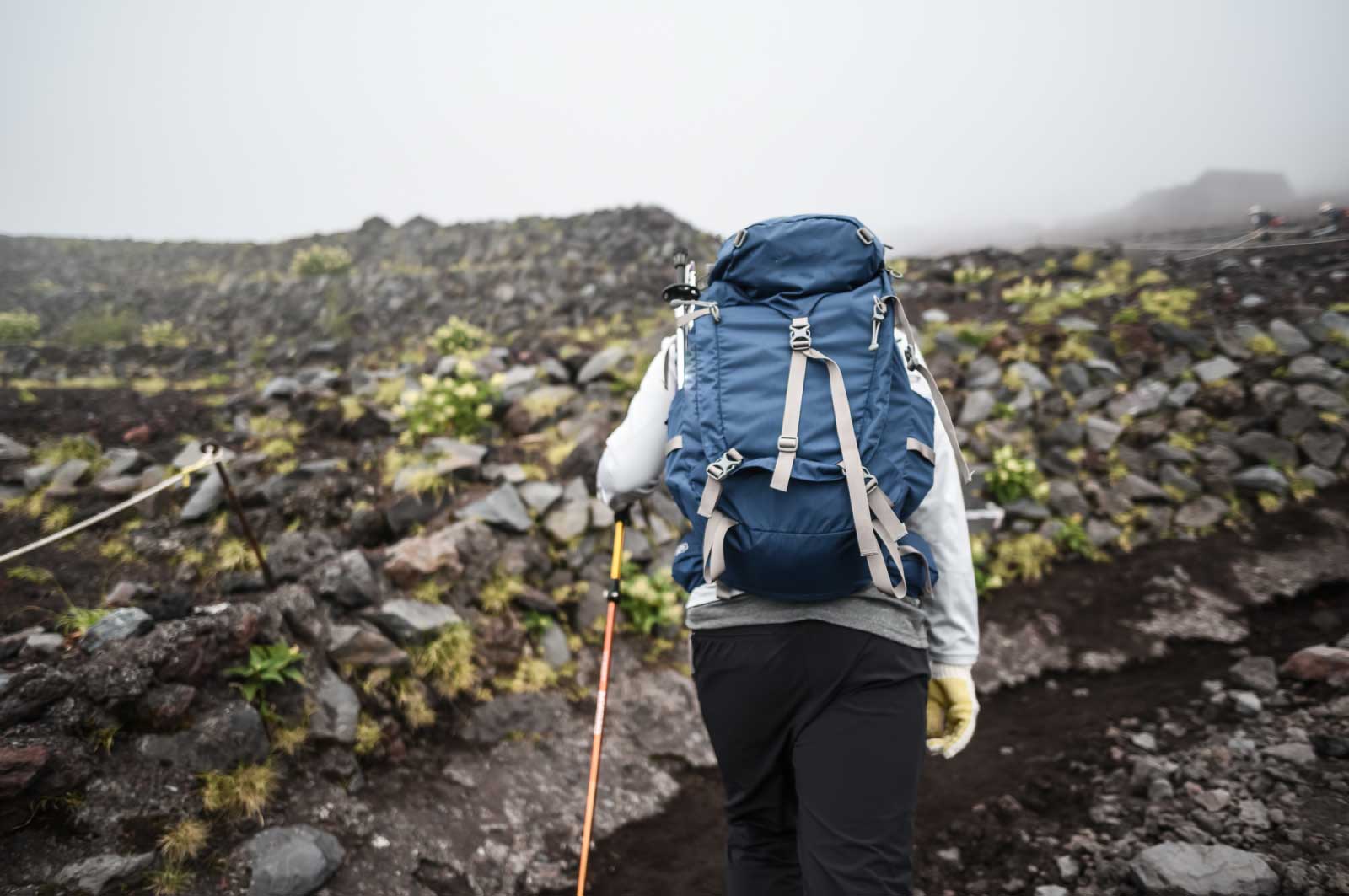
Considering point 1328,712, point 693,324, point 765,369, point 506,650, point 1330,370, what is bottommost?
point 1328,712

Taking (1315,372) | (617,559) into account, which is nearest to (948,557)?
(617,559)

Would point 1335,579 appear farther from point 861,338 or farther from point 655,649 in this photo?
point 861,338

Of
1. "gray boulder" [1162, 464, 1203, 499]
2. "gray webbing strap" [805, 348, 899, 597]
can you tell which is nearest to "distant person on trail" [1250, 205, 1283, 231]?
"gray boulder" [1162, 464, 1203, 499]

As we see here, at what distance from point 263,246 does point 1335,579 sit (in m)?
25.9

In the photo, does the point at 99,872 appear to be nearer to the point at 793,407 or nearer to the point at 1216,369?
the point at 793,407

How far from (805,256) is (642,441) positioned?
0.93m

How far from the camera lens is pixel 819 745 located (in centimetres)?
198

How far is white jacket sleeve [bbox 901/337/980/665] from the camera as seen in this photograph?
226 centimetres

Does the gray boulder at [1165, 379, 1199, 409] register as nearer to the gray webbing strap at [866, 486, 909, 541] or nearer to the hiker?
the hiker

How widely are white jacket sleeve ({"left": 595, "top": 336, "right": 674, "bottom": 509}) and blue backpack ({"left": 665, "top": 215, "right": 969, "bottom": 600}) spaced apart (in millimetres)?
180

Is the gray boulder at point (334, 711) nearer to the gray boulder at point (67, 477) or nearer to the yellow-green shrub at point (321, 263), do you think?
the gray boulder at point (67, 477)

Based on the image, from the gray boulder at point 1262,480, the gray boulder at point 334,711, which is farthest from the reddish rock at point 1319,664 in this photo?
the gray boulder at point 334,711

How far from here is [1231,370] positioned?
811 centimetres

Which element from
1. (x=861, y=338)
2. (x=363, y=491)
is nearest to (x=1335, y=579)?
(x=861, y=338)
